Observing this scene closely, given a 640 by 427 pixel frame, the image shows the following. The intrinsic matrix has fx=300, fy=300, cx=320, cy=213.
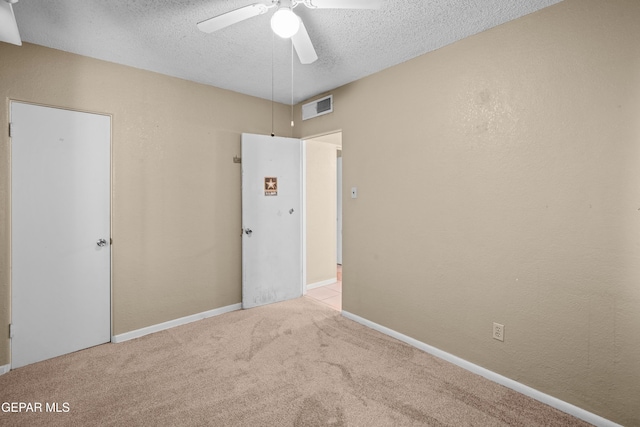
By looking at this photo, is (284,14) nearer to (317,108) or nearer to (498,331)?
(317,108)

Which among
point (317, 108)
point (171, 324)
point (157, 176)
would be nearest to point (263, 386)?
point (171, 324)

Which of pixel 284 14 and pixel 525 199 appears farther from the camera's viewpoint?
pixel 525 199

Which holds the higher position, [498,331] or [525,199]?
[525,199]

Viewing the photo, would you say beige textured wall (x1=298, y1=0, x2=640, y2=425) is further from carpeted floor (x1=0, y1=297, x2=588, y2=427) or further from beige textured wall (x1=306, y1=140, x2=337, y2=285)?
beige textured wall (x1=306, y1=140, x2=337, y2=285)

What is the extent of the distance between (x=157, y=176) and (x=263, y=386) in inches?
89.3

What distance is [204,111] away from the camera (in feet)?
11.2

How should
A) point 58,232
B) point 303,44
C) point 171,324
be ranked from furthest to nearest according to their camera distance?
1. point 171,324
2. point 58,232
3. point 303,44

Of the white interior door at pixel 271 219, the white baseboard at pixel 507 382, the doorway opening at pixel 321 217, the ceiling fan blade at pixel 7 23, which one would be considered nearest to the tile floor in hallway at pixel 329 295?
the doorway opening at pixel 321 217

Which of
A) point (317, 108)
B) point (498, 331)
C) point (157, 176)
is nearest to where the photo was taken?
point (498, 331)

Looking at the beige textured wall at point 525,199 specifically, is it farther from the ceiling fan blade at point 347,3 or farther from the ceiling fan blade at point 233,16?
the ceiling fan blade at point 233,16

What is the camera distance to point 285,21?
1648mm

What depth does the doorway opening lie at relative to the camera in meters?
4.47

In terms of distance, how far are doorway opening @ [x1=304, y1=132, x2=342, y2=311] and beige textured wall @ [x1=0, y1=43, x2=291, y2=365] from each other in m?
1.08

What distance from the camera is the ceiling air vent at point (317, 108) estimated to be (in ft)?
11.7
